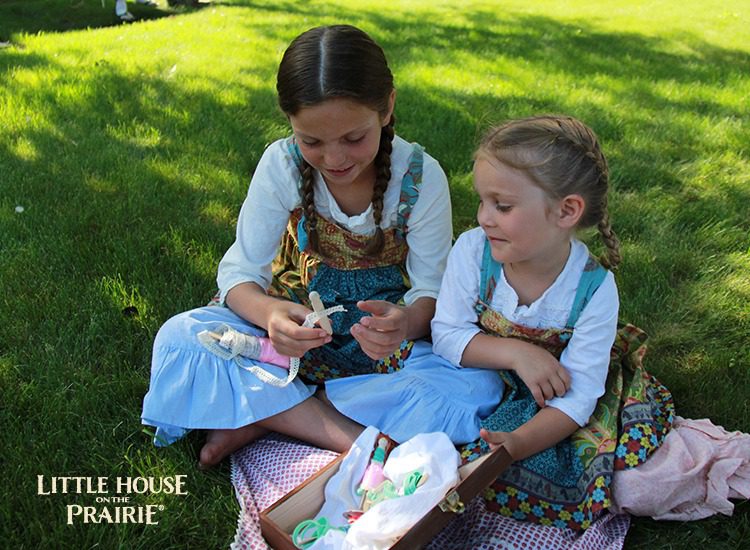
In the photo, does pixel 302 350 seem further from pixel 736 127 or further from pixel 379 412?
pixel 736 127

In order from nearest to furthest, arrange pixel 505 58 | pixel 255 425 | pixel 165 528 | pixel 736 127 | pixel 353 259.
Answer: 1. pixel 165 528
2. pixel 255 425
3. pixel 353 259
4. pixel 736 127
5. pixel 505 58

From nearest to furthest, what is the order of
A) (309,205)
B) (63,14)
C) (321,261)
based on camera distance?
(309,205)
(321,261)
(63,14)

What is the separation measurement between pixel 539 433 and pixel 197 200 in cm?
203

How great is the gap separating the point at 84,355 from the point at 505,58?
462 cm

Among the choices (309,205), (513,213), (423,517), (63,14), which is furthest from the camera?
(63,14)

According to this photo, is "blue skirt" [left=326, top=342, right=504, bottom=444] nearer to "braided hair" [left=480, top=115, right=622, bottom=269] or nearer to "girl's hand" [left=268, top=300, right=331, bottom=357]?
"girl's hand" [left=268, top=300, right=331, bottom=357]

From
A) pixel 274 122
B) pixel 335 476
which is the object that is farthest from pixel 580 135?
pixel 274 122

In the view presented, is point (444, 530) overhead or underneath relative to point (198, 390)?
underneath

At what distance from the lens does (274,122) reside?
4148 mm

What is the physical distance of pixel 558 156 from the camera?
185cm

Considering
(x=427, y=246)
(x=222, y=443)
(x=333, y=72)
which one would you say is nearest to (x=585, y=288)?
(x=427, y=246)

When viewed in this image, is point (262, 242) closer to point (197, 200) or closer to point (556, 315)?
point (556, 315)

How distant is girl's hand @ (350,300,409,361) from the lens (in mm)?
1921

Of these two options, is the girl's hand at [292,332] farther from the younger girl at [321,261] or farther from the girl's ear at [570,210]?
the girl's ear at [570,210]
